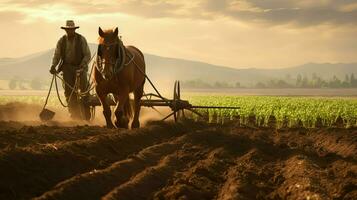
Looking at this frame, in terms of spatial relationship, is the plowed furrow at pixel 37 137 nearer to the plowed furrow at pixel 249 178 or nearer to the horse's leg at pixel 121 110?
the horse's leg at pixel 121 110

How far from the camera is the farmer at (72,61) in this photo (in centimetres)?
1518

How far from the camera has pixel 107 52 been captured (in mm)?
12500

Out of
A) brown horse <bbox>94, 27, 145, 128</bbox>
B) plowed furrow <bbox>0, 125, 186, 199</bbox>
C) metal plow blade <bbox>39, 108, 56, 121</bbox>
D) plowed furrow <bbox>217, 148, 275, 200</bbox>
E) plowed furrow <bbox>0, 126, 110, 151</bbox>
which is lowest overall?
plowed furrow <bbox>217, 148, 275, 200</bbox>

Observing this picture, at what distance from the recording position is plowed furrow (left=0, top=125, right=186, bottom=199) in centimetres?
656

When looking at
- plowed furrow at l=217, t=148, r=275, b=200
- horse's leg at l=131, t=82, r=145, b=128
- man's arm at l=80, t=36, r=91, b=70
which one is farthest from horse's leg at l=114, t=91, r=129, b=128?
plowed furrow at l=217, t=148, r=275, b=200

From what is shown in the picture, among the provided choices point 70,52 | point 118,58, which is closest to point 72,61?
point 70,52

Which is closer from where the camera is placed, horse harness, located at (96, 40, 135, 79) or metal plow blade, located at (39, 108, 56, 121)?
horse harness, located at (96, 40, 135, 79)

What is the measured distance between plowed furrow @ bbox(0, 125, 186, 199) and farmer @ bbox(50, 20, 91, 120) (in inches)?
182

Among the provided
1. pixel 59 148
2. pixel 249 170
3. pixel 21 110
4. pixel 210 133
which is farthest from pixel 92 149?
pixel 21 110

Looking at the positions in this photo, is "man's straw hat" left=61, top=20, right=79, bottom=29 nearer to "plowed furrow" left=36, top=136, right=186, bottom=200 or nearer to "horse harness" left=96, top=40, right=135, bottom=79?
"horse harness" left=96, top=40, right=135, bottom=79

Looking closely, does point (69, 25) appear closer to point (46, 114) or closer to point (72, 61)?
point (72, 61)

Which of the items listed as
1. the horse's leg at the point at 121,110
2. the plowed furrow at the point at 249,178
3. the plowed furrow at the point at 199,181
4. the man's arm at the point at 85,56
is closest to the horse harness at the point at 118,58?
the horse's leg at the point at 121,110

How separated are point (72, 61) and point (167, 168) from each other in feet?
26.2

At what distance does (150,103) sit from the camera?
15789 millimetres
